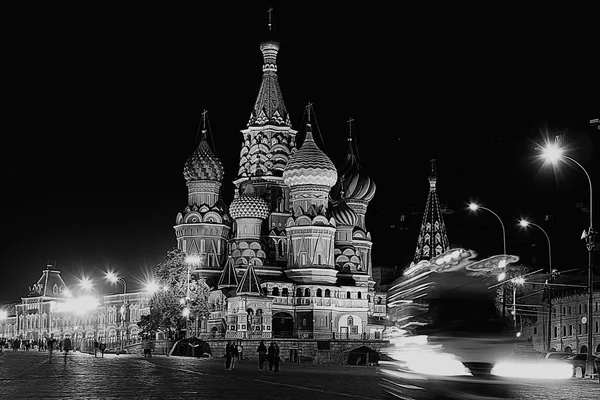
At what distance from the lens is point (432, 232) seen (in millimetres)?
111938

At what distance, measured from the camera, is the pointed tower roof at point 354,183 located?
107 metres

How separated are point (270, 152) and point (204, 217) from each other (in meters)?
10.6

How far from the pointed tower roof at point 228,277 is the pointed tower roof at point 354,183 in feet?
71.2

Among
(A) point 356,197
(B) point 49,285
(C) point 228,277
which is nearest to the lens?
(C) point 228,277

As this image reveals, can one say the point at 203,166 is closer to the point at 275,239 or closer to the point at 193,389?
the point at 275,239

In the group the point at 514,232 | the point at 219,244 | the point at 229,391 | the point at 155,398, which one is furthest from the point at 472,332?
the point at 219,244

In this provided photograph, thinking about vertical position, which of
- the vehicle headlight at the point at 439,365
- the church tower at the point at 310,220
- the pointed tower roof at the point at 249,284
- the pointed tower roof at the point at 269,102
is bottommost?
the vehicle headlight at the point at 439,365

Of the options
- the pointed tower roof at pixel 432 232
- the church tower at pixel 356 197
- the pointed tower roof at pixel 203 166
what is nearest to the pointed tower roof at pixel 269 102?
the pointed tower roof at pixel 203 166

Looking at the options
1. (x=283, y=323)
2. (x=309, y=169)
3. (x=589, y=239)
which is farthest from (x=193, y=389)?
(x=309, y=169)

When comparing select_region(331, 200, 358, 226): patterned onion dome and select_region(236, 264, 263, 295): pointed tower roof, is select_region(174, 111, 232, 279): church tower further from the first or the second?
select_region(331, 200, 358, 226): patterned onion dome

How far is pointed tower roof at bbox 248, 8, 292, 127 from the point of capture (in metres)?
102

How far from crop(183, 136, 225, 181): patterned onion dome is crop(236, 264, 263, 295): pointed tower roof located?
1483cm

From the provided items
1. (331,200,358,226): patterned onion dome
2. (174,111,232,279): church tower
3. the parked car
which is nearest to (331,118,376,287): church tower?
(331,200,358,226): patterned onion dome

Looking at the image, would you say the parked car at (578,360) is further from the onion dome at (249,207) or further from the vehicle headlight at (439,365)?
the onion dome at (249,207)
